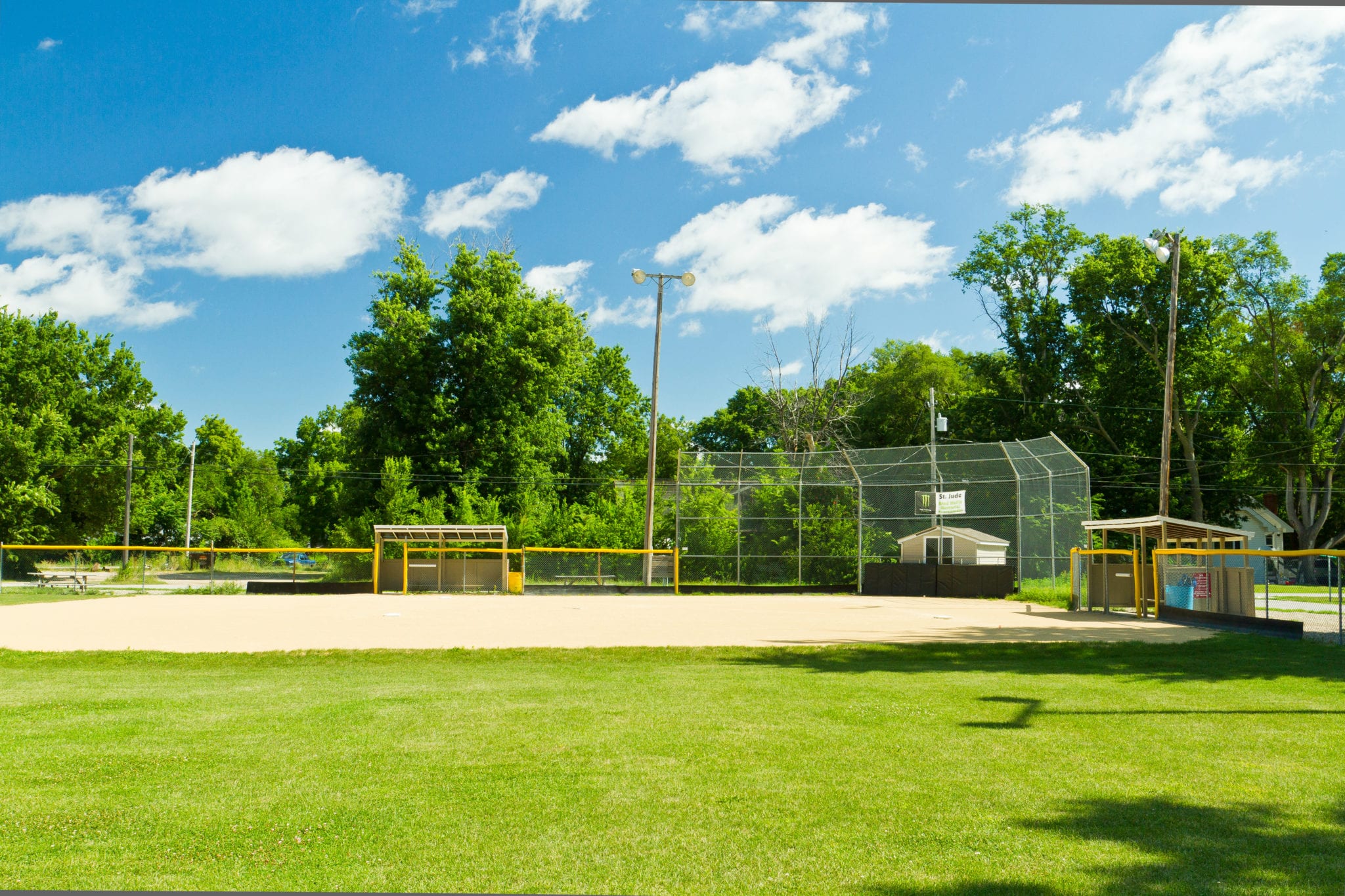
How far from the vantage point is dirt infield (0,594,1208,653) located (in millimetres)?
14734

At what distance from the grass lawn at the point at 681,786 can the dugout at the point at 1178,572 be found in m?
8.09

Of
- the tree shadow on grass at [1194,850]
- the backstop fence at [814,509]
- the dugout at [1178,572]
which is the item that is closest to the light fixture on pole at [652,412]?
the backstop fence at [814,509]

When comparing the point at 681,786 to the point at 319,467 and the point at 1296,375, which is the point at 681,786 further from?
the point at 319,467

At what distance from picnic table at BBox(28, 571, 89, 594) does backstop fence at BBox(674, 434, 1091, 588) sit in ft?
63.2

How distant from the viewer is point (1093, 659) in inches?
488

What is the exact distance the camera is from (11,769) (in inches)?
226

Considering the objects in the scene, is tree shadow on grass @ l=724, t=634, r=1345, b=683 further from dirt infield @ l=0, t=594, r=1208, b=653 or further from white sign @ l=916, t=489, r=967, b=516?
white sign @ l=916, t=489, r=967, b=516

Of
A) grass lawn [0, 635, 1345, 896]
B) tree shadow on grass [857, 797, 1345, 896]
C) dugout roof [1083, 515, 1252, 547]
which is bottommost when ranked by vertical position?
grass lawn [0, 635, 1345, 896]

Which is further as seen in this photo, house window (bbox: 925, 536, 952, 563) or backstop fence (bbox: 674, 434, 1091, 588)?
backstop fence (bbox: 674, 434, 1091, 588)

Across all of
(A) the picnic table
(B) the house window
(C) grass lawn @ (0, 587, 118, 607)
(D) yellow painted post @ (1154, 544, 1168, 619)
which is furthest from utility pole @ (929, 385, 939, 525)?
(A) the picnic table

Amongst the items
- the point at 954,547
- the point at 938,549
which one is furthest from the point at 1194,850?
the point at 938,549

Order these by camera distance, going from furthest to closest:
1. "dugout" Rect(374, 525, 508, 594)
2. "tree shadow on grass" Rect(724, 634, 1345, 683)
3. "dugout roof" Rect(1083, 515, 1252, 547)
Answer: "dugout" Rect(374, 525, 508, 594), "dugout roof" Rect(1083, 515, 1252, 547), "tree shadow on grass" Rect(724, 634, 1345, 683)

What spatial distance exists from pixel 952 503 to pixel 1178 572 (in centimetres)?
1259

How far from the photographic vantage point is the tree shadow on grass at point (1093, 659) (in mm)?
10867
